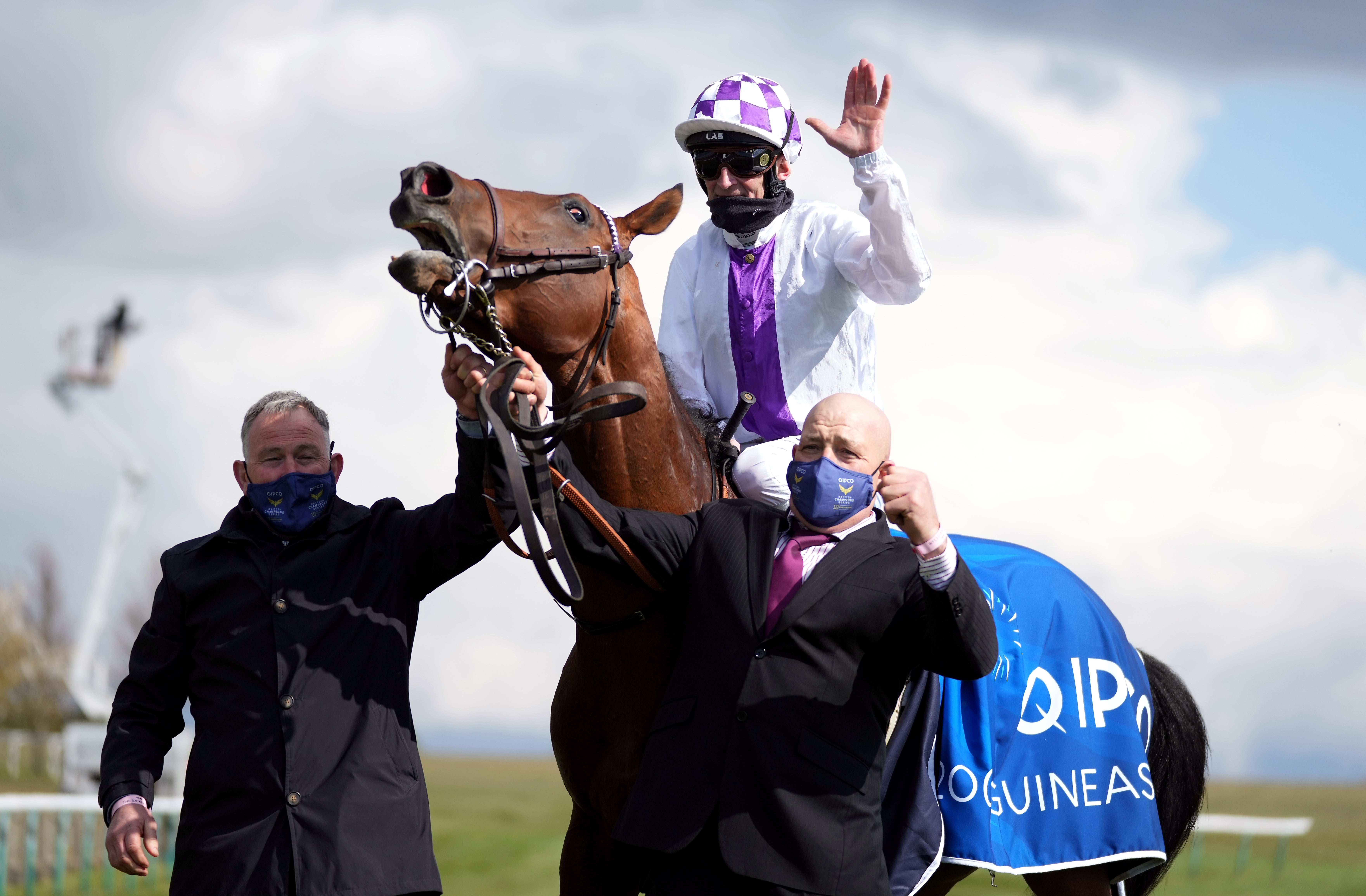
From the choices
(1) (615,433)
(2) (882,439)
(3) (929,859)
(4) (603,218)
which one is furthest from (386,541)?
(3) (929,859)

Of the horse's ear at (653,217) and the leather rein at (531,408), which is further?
the horse's ear at (653,217)

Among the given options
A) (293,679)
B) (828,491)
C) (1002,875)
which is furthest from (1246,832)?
(293,679)

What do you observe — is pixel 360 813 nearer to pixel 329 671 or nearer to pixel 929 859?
pixel 329 671

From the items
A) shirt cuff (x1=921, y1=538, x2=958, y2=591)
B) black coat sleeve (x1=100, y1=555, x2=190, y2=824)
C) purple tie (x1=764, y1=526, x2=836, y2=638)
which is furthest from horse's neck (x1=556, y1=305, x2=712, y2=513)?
black coat sleeve (x1=100, y1=555, x2=190, y2=824)

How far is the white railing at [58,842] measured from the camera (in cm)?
1328

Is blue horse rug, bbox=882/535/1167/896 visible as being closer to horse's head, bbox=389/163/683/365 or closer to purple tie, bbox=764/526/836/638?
purple tie, bbox=764/526/836/638

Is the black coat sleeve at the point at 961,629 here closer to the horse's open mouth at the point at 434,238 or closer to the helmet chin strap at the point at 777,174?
the horse's open mouth at the point at 434,238

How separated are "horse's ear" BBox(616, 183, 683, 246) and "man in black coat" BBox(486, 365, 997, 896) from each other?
2.30 feet

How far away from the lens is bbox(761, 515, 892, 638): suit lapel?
3064 mm

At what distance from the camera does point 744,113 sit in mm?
3867

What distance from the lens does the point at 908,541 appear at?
10.4 feet

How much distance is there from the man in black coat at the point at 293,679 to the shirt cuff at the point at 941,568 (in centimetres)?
98

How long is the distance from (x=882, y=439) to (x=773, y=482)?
636 mm

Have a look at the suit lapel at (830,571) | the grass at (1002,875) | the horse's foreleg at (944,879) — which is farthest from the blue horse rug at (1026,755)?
the grass at (1002,875)
